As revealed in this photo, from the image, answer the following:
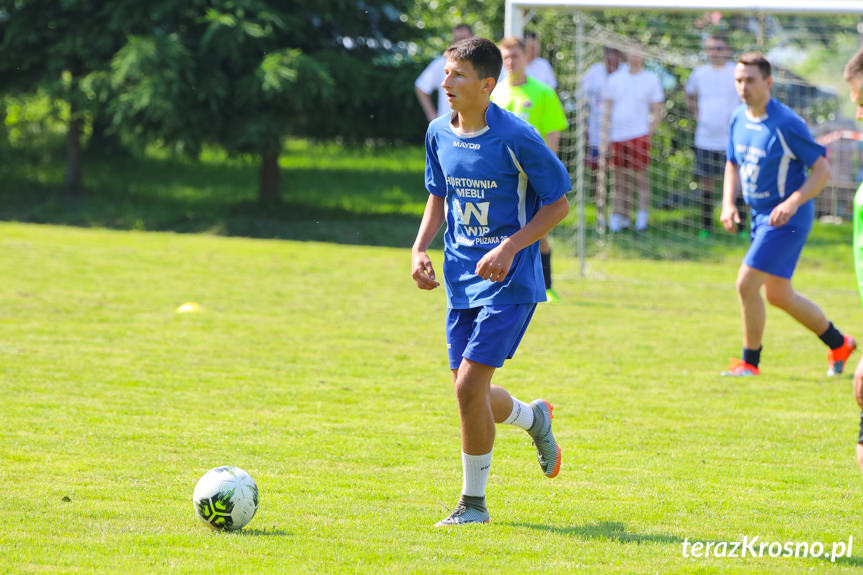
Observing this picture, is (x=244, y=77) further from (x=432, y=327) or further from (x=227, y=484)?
(x=227, y=484)

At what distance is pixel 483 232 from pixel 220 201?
15.4 meters

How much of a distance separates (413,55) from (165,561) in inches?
621

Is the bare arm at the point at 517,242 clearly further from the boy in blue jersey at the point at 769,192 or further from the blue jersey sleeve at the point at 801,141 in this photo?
the blue jersey sleeve at the point at 801,141

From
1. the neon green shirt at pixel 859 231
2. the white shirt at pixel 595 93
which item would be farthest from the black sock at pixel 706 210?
the neon green shirt at pixel 859 231

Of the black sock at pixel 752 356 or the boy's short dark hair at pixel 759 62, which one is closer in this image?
the boy's short dark hair at pixel 759 62

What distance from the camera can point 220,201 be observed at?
19.5 meters

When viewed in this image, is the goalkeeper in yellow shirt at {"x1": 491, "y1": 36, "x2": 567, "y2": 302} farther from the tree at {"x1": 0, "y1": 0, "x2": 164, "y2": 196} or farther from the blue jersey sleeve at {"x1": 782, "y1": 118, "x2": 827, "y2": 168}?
the tree at {"x1": 0, "y1": 0, "x2": 164, "y2": 196}

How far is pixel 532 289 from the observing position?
465 centimetres

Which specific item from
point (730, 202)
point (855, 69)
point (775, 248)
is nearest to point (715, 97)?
point (730, 202)

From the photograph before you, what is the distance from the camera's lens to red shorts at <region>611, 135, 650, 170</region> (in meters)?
15.2

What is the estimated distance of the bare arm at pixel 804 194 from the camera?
736 centimetres

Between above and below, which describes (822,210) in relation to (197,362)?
below

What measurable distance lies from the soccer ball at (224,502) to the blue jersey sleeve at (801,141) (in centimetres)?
479

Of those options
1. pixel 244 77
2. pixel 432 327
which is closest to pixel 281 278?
pixel 432 327
